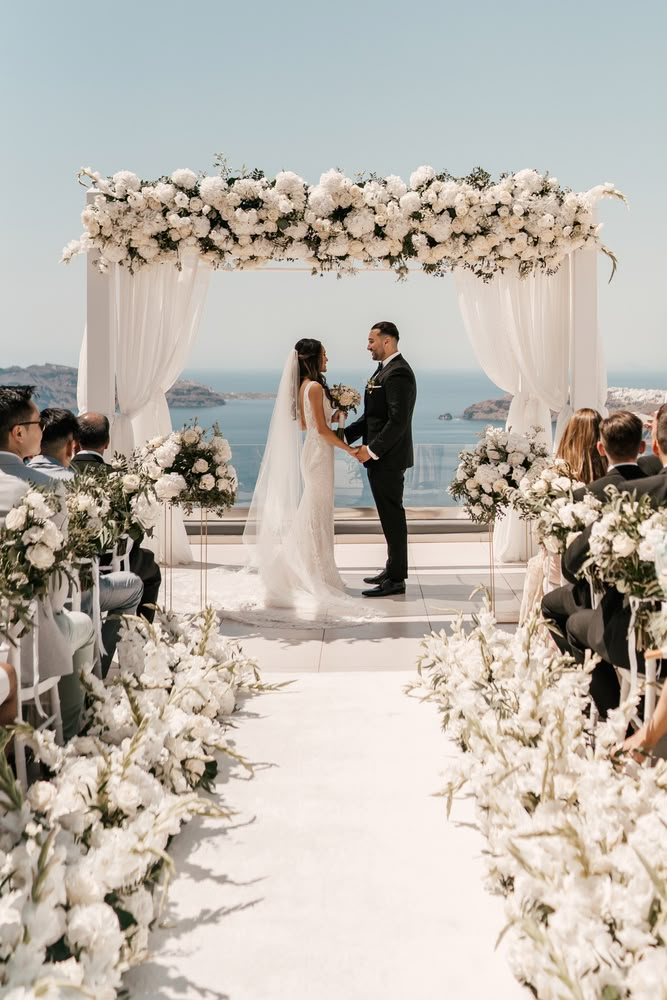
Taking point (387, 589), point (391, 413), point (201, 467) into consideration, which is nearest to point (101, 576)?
point (201, 467)

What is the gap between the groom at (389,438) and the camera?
23.6 ft

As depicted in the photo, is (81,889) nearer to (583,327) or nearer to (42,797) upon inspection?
(42,797)

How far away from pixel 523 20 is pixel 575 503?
16039 millimetres

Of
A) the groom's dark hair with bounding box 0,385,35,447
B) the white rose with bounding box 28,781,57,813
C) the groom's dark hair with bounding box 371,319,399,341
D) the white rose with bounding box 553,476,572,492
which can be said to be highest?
the groom's dark hair with bounding box 371,319,399,341

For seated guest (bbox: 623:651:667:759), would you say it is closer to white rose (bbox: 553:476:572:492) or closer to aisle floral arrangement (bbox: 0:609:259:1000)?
aisle floral arrangement (bbox: 0:609:259:1000)

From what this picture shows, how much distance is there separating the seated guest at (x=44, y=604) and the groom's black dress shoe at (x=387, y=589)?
3.47 metres

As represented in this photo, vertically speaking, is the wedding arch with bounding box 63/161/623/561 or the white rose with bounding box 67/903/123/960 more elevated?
the wedding arch with bounding box 63/161/623/561

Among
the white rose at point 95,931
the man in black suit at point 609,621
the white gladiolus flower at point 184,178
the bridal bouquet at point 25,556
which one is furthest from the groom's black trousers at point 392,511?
the white rose at point 95,931

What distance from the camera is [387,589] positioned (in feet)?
23.9

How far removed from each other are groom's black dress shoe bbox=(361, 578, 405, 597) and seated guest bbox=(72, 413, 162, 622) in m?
2.13

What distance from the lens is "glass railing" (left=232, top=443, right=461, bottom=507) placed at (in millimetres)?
10938

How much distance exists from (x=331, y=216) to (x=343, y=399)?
4.55 ft

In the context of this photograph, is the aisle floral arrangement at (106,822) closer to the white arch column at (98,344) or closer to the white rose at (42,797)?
the white rose at (42,797)

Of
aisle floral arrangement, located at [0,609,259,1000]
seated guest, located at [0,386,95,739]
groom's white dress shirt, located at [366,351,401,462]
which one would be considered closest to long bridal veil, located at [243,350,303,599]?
groom's white dress shirt, located at [366,351,401,462]
